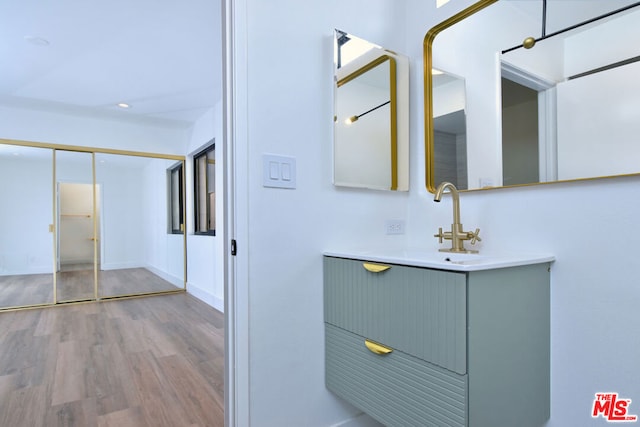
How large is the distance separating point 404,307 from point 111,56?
3.05m

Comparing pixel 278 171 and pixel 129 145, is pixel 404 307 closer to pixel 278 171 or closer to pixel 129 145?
pixel 278 171

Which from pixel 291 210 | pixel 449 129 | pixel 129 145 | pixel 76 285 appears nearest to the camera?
pixel 291 210

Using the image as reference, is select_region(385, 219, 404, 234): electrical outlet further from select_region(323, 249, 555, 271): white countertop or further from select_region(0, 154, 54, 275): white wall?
select_region(0, 154, 54, 275): white wall

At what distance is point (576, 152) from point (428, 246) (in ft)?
2.33

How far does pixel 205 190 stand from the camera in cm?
432

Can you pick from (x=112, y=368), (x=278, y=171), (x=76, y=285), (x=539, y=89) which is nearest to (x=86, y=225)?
(x=76, y=285)

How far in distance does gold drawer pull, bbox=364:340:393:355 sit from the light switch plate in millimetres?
676

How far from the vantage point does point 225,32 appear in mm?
1299

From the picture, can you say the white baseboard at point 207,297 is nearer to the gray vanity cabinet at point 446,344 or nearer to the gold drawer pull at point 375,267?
the gray vanity cabinet at point 446,344

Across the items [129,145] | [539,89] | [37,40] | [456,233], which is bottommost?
[456,233]

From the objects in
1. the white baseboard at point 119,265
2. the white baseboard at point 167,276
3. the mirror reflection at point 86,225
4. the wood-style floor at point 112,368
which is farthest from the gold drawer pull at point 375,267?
the white baseboard at point 119,265

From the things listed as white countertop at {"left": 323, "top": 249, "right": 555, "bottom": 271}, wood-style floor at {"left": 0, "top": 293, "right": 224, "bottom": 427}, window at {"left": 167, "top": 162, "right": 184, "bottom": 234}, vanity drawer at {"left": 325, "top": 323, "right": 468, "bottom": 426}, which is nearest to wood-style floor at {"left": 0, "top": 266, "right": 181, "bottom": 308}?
wood-style floor at {"left": 0, "top": 293, "right": 224, "bottom": 427}

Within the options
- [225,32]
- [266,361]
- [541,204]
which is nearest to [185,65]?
[225,32]

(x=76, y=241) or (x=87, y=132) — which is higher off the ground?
(x=87, y=132)
